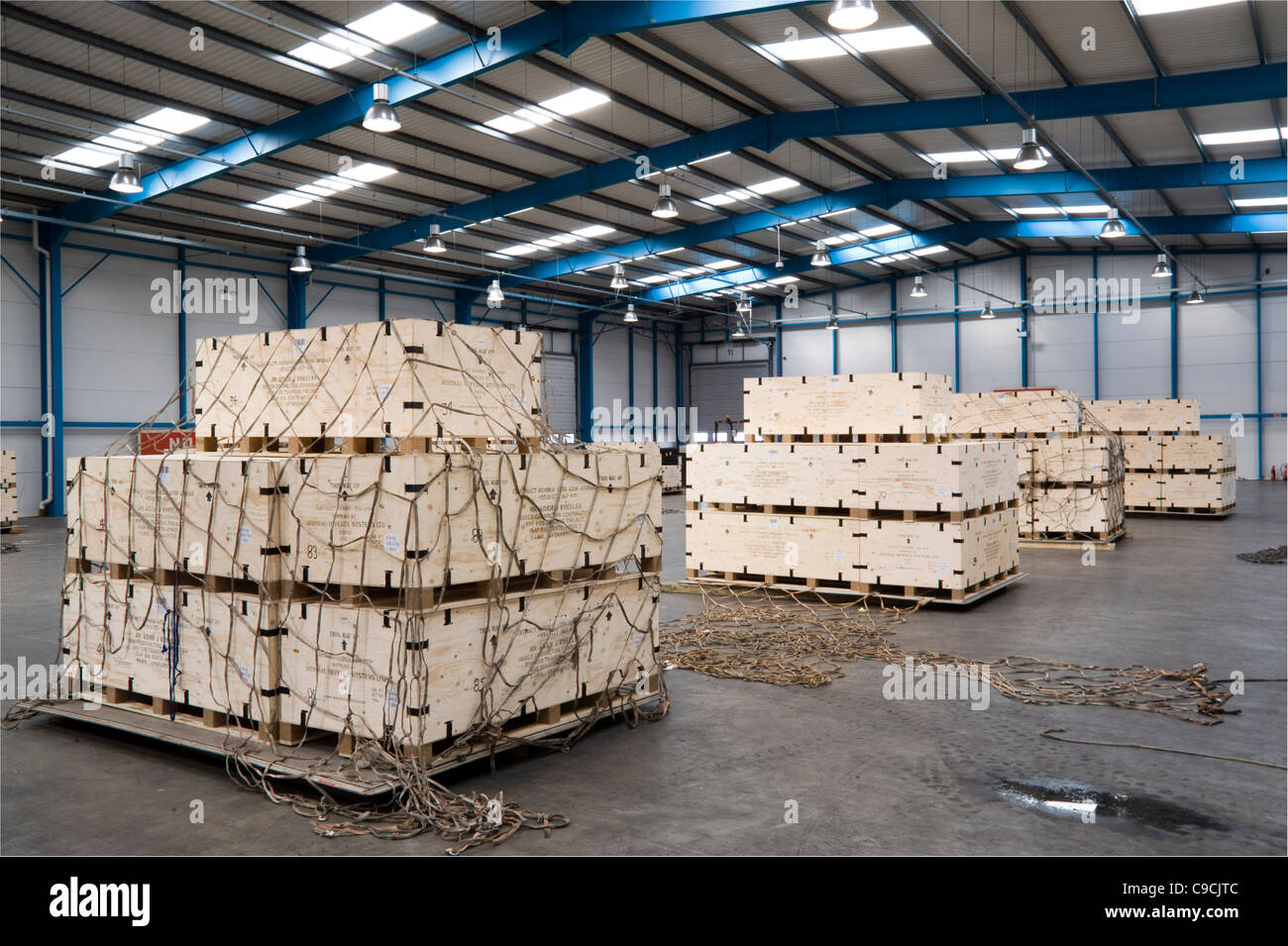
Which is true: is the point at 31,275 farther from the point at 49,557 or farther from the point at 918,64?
the point at 918,64

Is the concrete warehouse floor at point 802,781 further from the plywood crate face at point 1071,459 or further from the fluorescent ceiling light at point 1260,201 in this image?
the fluorescent ceiling light at point 1260,201

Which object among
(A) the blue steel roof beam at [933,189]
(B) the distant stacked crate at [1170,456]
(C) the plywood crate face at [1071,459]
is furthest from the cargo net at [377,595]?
(B) the distant stacked crate at [1170,456]

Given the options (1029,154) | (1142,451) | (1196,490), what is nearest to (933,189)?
(1142,451)

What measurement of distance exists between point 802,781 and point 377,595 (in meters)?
2.51

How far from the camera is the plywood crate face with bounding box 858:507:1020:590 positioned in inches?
369

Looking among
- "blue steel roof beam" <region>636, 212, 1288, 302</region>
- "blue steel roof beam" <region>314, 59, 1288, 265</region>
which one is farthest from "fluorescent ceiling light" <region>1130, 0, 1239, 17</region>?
"blue steel roof beam" <region>636, 212, 1288, 302</region>

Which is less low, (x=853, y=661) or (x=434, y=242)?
(x=434, y=242)

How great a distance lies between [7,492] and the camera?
57.3ft

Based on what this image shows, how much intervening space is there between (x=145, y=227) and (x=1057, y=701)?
21949mm

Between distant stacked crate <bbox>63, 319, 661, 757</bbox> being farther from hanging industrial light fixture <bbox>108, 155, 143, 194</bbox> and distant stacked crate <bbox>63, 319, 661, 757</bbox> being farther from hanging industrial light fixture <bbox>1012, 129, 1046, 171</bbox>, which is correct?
hanging industrial light fixture <bbox>1012, 129, 1046, 171</bbox>

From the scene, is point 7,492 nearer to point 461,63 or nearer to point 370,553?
point 461,63

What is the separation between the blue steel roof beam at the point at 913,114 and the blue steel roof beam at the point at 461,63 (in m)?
4.94

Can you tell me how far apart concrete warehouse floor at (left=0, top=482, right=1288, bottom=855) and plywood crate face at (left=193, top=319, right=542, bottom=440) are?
6.57 ft

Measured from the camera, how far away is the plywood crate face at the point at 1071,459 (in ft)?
48.2
